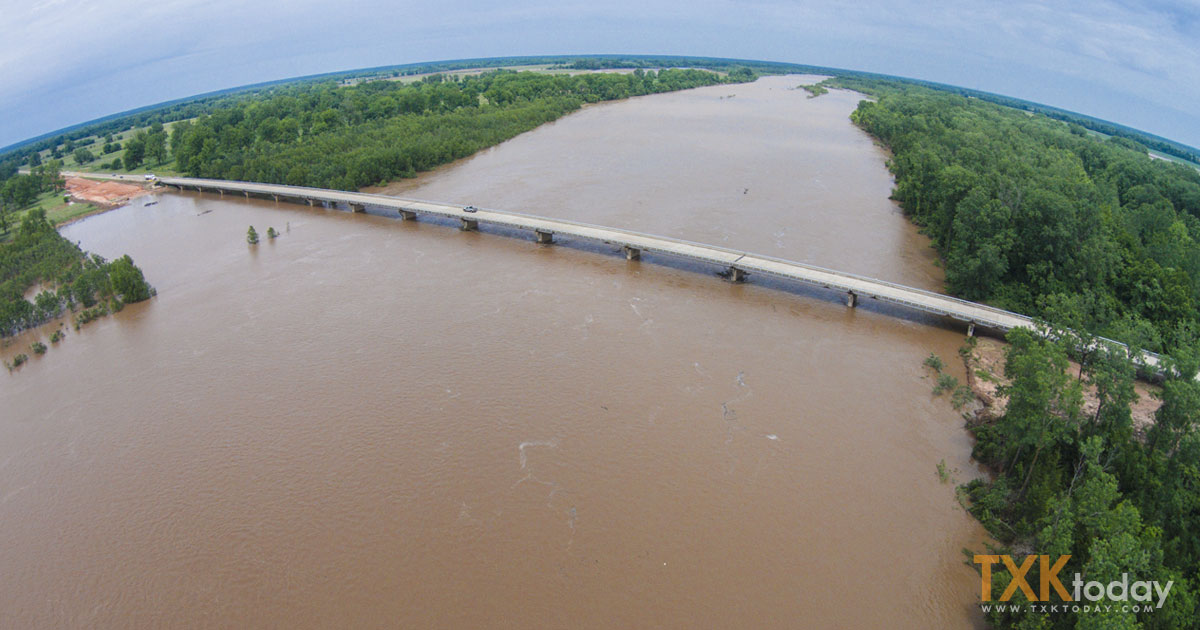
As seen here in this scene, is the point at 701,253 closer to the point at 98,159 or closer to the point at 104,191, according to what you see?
the point at 104,191

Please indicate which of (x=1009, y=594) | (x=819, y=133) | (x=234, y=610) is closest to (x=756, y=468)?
(x=1009, y=594)

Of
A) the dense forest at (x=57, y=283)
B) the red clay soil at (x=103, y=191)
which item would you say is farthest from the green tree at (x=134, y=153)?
the dense forest at (x=57, y=283)

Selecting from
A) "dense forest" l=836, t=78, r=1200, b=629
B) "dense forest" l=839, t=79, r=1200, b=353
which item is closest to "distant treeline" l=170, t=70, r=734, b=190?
"dense forest" l=836, t=78, r=1200, b=629

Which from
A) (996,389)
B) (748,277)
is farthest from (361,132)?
(996,389)

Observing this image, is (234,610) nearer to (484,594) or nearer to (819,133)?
(484,594)

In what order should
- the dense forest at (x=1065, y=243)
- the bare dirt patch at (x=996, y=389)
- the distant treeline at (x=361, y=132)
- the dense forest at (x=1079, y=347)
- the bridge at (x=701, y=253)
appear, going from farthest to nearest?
1. the distant treeline at (x=361, y=132)
2. the bridge at (x=701, y=253)
3. the dense forest at (x=1065, y=243)
4. the bare dirt patch at (x=996, y=389)
5. the dense forest at (x=1079, y=347)

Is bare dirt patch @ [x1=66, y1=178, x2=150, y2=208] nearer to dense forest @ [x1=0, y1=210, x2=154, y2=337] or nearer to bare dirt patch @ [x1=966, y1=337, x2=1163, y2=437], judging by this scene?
dense forest @ [x1=0, y1=210, x2=154, y2=337]

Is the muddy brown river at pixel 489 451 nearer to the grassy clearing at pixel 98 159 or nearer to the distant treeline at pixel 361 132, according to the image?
the distant treeline at pixel 361 132
